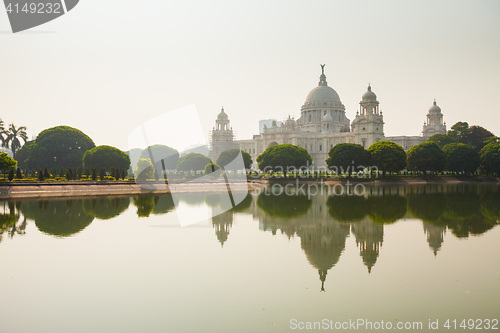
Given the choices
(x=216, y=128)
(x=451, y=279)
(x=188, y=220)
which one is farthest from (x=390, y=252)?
(x=216, y=128)

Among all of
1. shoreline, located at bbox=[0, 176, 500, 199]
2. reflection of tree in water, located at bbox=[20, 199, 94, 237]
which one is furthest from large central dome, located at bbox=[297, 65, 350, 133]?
reflection of tree in water, located at bbox=[20, 199, 94, 237]

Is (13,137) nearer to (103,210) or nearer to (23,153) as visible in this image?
(23,153)

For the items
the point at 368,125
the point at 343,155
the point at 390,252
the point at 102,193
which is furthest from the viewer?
the point at 368,125

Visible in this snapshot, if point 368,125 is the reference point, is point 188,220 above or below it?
below

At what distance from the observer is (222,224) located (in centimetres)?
2303

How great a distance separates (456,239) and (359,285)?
8086mm

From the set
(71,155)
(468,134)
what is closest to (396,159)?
(468,134)

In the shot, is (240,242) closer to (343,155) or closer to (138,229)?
(138,229)

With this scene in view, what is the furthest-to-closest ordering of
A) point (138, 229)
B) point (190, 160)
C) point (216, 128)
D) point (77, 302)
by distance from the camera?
1. point (216, 128)
2. point (190, 160)
3. point (138, 229)
4. point (77, 302)

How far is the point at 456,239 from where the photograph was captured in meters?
17.8

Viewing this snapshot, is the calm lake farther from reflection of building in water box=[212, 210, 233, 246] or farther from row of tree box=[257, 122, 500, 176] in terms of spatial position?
row of tree box=[257, 122, 500, 176]

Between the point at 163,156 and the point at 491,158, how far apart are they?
251 ft

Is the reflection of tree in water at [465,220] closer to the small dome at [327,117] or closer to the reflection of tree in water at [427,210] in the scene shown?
the reflection of tree in water at [427,210]

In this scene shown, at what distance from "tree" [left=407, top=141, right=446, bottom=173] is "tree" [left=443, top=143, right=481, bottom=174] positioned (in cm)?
255
